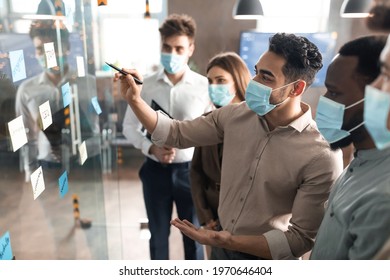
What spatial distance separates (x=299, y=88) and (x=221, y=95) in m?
0.38

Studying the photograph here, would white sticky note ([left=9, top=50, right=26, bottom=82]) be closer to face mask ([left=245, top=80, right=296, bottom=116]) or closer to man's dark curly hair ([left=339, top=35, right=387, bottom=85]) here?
face mask ([left=245, top=80, right=296, bottom=116])

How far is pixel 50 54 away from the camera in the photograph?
98 cm

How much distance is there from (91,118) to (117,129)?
4.73 feet

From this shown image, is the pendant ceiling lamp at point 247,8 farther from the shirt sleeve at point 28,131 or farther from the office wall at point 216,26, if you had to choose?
the office wall at point 216,26

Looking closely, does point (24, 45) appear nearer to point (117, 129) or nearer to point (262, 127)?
point (262, 127)

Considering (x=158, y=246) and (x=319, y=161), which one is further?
(x=158, y=246)

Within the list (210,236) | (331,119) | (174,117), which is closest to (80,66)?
(174,117)

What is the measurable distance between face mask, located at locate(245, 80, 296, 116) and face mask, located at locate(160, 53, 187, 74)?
51cm

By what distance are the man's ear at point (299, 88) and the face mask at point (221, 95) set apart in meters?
0.34

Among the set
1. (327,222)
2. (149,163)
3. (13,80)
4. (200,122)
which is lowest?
(149,163)

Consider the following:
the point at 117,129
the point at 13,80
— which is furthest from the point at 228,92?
the point at 117,129

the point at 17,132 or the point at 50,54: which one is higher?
the point at 50,54

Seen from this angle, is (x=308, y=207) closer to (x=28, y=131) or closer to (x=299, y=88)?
(x=299, y=88)

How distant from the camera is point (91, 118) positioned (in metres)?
1.46
